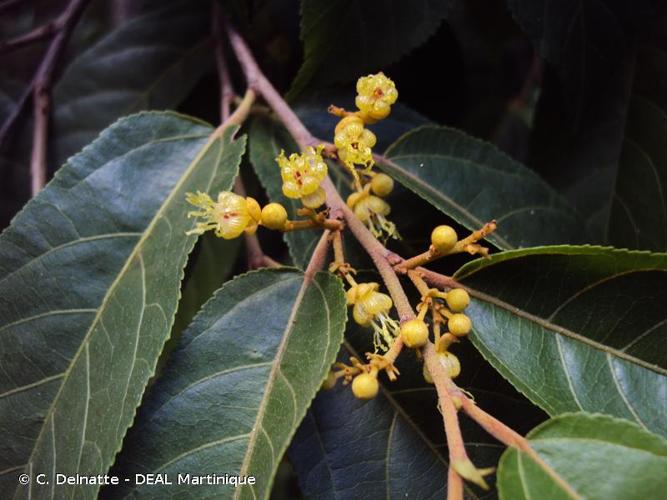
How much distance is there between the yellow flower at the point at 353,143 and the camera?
0.86m

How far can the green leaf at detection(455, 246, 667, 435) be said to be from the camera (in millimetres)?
759

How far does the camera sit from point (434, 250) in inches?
30.2

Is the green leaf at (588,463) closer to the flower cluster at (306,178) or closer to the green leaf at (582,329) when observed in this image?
the green leaf at (582,329)

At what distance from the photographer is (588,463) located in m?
0.64

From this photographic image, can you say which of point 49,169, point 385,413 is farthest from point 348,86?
point 49,169

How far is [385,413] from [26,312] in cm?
52

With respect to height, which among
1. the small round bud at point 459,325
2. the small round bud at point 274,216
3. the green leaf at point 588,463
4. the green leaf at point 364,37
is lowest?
the green leaf at point 588,463

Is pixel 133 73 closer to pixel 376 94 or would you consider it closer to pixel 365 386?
pixel 376 94

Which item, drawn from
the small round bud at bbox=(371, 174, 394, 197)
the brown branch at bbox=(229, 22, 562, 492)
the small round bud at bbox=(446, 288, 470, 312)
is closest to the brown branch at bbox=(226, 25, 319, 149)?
the brown branch at bbox=(229, 22, 562, 492)

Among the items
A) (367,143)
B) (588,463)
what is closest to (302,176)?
(367,143)

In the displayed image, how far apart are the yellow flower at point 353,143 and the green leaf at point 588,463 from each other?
0.40 m

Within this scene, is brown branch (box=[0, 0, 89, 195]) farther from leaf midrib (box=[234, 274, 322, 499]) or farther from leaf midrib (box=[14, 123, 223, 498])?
leaf midrib (box=[234, 274, 322, 499])

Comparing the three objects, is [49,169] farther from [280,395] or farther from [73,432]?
[280,395]

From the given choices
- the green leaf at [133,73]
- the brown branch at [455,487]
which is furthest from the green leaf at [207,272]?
the brown branch at [455,487]
